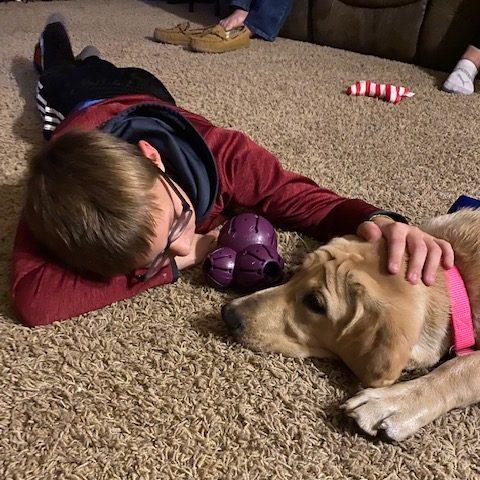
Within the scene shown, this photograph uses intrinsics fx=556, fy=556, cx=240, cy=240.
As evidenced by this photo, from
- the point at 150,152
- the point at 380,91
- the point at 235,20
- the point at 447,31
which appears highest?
the point at 447,31

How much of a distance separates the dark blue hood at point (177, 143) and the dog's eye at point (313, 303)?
53cm

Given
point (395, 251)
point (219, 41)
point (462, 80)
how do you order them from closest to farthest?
point (395, 251)
point (462, 80)
point (219, 41)

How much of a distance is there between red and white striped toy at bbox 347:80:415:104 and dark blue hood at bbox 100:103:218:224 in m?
1.59

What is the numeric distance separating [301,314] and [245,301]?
151mm

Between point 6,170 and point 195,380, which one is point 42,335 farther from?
point 6,170

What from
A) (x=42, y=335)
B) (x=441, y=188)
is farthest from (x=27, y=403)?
(x=441, y=188)

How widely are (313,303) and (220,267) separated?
321mm

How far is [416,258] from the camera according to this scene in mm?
1305

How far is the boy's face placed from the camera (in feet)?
4.64

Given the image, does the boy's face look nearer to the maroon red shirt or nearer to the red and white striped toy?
the maroon red shirt

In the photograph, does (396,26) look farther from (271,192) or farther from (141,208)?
(141,208)

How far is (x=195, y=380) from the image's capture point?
131 cm

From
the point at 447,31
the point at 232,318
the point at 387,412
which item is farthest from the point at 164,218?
the point at 447,31

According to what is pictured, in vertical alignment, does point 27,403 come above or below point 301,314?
below
